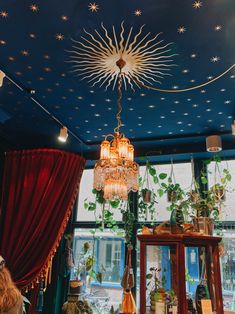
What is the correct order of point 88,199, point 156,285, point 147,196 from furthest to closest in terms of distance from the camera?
point 88,199 < point 147,196 < point 156,285

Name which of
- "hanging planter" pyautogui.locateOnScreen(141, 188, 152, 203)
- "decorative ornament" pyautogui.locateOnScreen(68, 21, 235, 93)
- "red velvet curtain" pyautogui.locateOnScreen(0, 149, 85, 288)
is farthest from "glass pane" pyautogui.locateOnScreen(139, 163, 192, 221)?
"decorative ornament" pyautogui.locateOnScreen(68, 21, 235, 93)

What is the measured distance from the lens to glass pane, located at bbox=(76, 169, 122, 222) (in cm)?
475

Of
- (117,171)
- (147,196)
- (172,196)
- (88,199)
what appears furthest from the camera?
(88,199)

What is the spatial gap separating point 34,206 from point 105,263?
1388 mm

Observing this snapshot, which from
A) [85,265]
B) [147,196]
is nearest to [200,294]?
→ [147,196]

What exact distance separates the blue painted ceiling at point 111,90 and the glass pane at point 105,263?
130cm

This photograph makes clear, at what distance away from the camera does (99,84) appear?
2.99 m

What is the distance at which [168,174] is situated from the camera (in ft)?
15.5

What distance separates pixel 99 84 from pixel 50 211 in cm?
204

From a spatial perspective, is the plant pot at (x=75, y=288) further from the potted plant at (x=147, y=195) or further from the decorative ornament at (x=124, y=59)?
the decorative ornament at (x=124, y=59)

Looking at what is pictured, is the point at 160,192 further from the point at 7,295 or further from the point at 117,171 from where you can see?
the point at 7,295

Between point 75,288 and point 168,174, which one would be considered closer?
point 75,288

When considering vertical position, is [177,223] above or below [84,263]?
above

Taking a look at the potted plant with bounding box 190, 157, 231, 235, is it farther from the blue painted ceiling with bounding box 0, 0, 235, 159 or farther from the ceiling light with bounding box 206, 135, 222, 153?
the ceiling light with bounding box 206, 135, 222, 153
